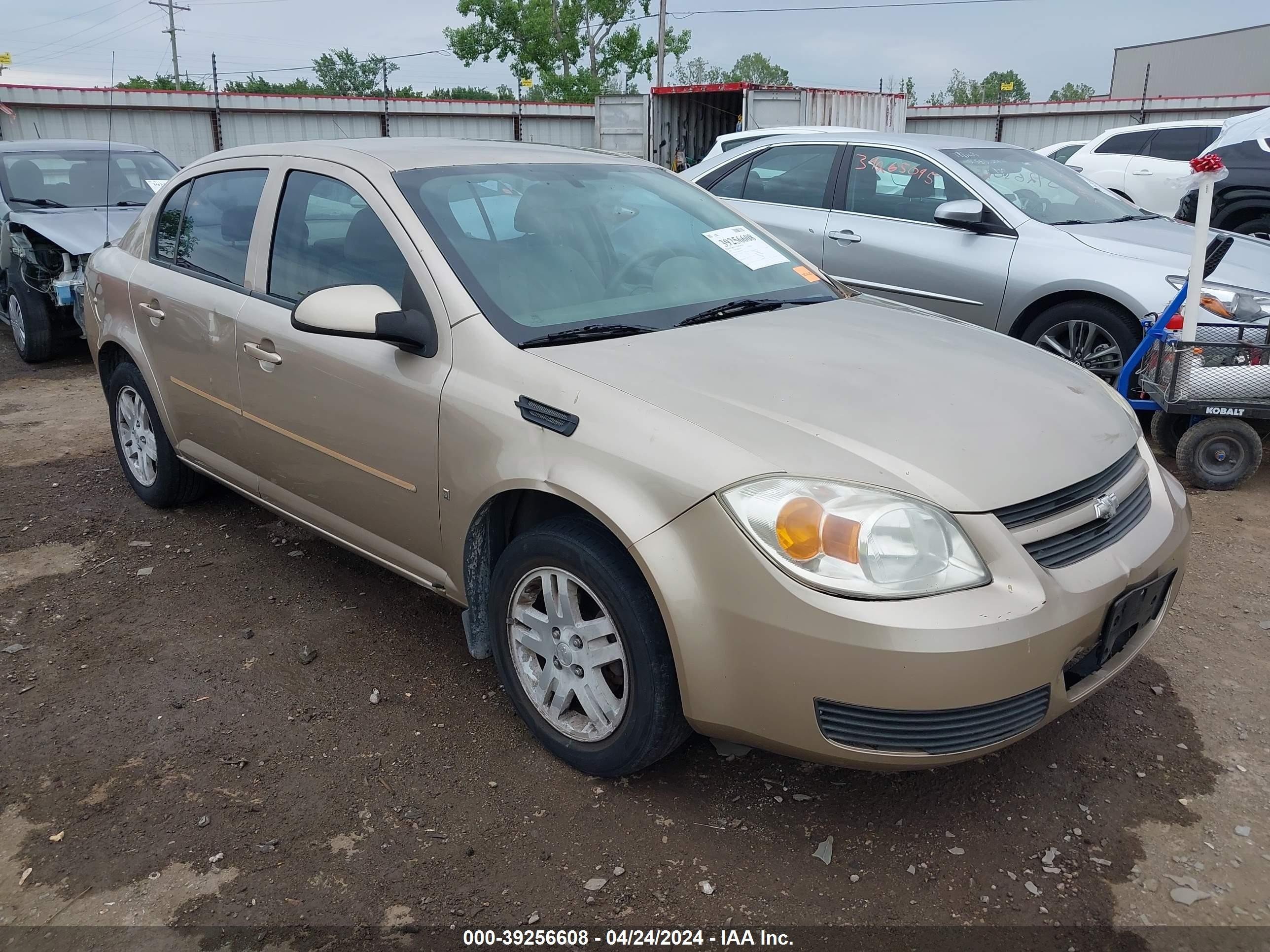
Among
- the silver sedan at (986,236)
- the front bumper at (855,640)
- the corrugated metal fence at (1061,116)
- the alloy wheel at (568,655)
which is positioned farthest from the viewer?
the corrugated metal fence at (1061,116)

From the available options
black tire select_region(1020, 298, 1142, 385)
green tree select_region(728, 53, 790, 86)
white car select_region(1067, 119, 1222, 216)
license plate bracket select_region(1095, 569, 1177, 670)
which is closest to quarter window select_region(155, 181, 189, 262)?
license plate bracket select_region(1095, 569, 1177, 670)

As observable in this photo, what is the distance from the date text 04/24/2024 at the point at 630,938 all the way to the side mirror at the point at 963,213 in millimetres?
4567

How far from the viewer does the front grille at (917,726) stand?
215cm

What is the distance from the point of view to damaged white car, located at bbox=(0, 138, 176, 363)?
7527 mm

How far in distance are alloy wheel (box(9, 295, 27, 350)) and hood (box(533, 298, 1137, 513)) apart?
7127mm

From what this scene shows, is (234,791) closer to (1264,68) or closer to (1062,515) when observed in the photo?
(1062,515)

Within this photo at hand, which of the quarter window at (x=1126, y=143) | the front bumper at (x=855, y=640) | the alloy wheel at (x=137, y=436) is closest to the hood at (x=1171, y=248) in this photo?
the front bumper at (x=855, y=640)

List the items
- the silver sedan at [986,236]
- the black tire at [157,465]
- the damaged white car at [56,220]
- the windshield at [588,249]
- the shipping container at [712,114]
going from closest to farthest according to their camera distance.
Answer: the windshield at [588,249]
the black tire at [157,465]
the silver sedan at [986,236]
the damaged white car at [56,220]
the shipping container at [712,114]

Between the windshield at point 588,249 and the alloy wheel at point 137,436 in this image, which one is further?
the alloy wheel at point 137,436

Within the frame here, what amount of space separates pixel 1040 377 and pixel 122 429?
13.6 feet

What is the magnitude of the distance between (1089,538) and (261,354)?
270 cm

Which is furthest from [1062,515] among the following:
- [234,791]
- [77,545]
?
[77,545]

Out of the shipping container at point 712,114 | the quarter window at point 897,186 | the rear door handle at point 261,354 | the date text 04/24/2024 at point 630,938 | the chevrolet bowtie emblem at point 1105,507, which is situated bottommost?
the date text 04/24/2024 at point 630,938

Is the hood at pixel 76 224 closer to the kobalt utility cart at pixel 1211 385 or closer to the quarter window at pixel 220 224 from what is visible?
the quarter window at pixel 220 224
